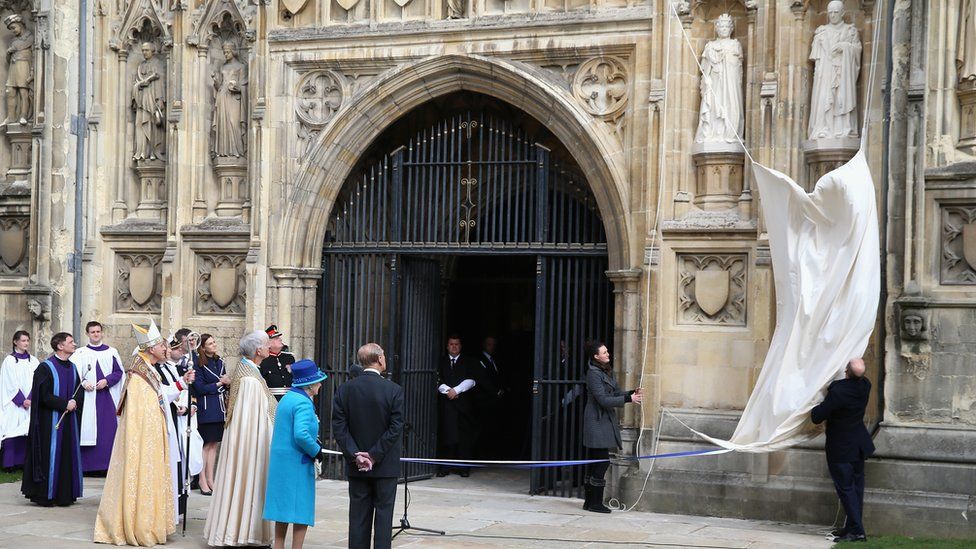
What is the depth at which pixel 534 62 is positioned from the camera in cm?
1244

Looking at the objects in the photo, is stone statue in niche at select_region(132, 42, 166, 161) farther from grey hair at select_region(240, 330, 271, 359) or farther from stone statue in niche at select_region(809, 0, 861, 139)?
stone statue in niche at select_region(809, 0, 861, 139)

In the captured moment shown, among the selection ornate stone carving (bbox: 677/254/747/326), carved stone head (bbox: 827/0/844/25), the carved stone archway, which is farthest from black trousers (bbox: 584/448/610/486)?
carved stone head (bbox: 827/0/844/25)

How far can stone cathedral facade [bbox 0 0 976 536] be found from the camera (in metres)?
10.2

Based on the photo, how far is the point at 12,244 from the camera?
14.6 meters

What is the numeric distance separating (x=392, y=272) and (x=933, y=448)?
5.83 metres

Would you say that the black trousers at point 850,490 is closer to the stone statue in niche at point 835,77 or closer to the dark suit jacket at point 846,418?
the dark suit jacket at point 846,418

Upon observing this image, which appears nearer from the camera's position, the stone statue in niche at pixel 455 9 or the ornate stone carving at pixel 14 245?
the stone statue in niche at pixel 455 9

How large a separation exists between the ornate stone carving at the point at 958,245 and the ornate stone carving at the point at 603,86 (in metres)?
3.30

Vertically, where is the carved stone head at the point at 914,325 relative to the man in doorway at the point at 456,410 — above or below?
above

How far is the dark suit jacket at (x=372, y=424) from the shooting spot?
820cm

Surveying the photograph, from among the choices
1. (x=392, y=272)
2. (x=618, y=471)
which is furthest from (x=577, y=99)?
(x=618, y=471)

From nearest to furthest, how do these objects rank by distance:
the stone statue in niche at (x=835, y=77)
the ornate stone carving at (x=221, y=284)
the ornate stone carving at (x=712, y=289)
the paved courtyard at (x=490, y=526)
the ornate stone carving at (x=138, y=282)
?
the paved courtyard at (x=490, y=526) < the stone statue in niche at (x=835, y=77) < the ornate stone carving at (x=712, y=289) < the ornate stone carving at (x=221, y=284) < the ornate stone carving at (x=138, y=282)

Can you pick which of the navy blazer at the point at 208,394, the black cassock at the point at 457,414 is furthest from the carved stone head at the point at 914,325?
the navy blazer at the point at 208,394

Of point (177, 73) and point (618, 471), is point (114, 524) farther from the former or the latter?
point (177, 73)
